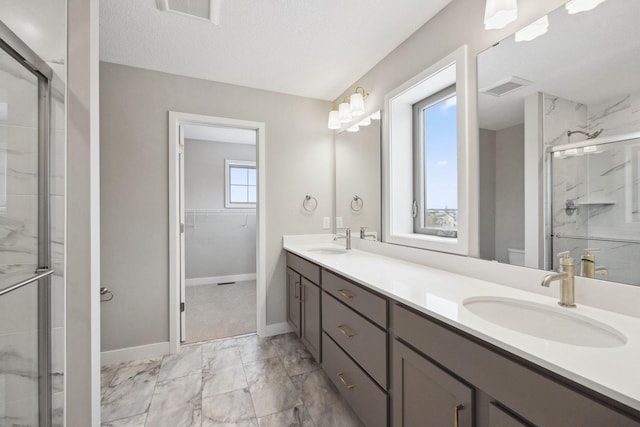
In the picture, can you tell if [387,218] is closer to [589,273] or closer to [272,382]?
[589,273]

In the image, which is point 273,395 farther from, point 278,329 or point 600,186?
point 600,186

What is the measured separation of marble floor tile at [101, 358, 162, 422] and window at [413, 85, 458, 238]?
7.16ft

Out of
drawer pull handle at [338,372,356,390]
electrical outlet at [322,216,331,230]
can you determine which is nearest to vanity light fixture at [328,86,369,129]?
electrical outlet at [322,216,331,230]

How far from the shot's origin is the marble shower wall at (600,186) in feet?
3.04

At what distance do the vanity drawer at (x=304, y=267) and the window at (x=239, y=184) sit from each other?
2.57 m

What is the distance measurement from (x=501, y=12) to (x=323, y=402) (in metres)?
2.22

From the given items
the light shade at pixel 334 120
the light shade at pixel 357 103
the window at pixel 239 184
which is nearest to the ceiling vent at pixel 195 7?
the light shade at pixel 357 103

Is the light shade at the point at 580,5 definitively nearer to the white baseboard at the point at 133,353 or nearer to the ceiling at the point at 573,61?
the ceiling at the point at 573,61

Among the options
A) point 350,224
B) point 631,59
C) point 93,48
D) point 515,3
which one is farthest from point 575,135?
point 93,48

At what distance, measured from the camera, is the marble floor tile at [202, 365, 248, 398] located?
6.11 ft

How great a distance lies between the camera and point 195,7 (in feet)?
5.40

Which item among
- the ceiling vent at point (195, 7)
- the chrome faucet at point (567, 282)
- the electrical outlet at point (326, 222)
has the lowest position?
the chrome faucet at point (567, 282)

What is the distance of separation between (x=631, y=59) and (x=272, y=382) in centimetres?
239

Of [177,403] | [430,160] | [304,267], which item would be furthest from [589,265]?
[177,403]
